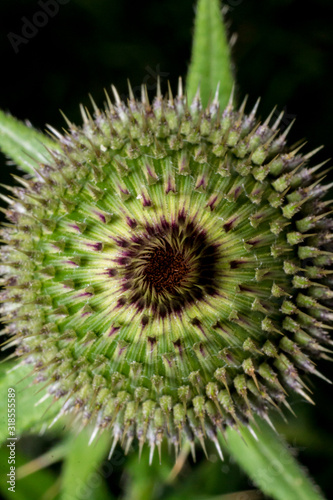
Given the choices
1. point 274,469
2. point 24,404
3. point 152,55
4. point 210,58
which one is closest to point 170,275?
point 24,404

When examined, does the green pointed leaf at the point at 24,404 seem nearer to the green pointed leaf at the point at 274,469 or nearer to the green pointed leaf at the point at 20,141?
the green pointed leaf at the point at 274,469

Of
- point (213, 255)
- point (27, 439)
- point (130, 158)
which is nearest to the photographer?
point (213, 255)

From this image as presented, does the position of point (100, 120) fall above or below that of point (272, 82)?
below

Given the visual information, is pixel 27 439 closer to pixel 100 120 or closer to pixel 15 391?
pixel 15 391

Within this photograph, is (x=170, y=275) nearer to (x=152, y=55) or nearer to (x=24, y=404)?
(x=24, y=404)

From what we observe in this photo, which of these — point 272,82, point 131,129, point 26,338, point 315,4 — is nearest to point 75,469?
point 26,338

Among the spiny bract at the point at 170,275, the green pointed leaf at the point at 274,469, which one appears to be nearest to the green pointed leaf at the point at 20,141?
the spiny bract at the point at 170,275

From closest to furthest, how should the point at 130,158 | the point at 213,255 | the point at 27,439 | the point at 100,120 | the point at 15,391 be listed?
the point at 213,255 → the point at 130,158 → the point at 100,120 → the point at 15,391 → the point at 27,439
